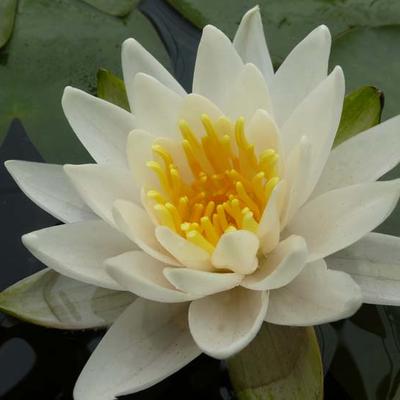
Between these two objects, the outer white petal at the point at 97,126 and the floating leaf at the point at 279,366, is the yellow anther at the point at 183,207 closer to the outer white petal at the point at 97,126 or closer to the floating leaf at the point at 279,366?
the outer white petal at the point at 97,126

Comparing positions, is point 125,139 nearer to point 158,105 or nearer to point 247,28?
point 158,105

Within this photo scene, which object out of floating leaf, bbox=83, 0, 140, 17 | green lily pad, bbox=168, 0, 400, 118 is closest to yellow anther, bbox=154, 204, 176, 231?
green lily pad, bbox=168, 0, 400, 118

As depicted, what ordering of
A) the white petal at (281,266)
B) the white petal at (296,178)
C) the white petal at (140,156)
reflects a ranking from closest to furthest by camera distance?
the white petal at (281,266), the white petal at (296,178), the white petal at (140,156)

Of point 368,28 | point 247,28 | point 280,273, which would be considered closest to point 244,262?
point 280,273

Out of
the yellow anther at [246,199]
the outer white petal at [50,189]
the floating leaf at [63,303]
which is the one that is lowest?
the floating leaf at [63,303]

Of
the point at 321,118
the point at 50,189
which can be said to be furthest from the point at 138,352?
the point at 321,118

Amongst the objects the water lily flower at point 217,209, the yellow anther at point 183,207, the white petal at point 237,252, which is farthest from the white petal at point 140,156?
the white petal at point 237,252
